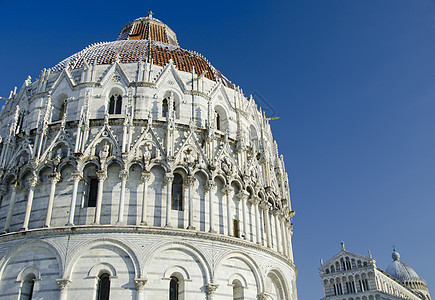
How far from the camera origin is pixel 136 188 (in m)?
20.9

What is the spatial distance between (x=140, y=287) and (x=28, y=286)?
17.2 feet

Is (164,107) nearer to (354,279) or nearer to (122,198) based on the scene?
(122,198)

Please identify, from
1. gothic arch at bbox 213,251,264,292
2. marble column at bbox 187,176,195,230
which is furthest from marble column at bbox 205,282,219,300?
marble column at bbox 187,176,195,230

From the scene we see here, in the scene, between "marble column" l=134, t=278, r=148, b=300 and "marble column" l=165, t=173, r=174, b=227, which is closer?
"marble column" l=134, t=278, r=148, b=300

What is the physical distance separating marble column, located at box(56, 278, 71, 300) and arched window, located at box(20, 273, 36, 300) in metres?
1.62

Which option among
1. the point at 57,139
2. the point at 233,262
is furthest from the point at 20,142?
the point at 233,262

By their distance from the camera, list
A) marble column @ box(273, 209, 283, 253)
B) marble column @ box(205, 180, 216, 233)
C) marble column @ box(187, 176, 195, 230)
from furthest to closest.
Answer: marble column @ box(273, 209, 283, 253) < marble column @ box(205, 180, 216, 233) < marble column @ box(187, 176, 195, 230)

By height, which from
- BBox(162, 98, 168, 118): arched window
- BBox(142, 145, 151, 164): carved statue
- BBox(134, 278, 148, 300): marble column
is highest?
BBox(162, 98, 168, 118): arched window

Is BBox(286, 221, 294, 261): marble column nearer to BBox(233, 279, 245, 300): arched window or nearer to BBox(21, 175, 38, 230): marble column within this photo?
BBox(233, 279, 245, 300): arched window

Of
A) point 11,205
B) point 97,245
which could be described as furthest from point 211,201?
point 11,205

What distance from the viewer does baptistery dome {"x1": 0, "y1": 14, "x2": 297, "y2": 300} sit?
19188mm

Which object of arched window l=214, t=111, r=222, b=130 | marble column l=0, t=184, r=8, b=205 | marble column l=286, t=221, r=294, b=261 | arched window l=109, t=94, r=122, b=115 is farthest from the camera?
marble column l=286, t=221, r=294, b=261

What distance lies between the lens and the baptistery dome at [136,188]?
63.0 ft

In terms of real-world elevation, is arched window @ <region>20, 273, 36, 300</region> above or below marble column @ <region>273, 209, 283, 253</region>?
below
